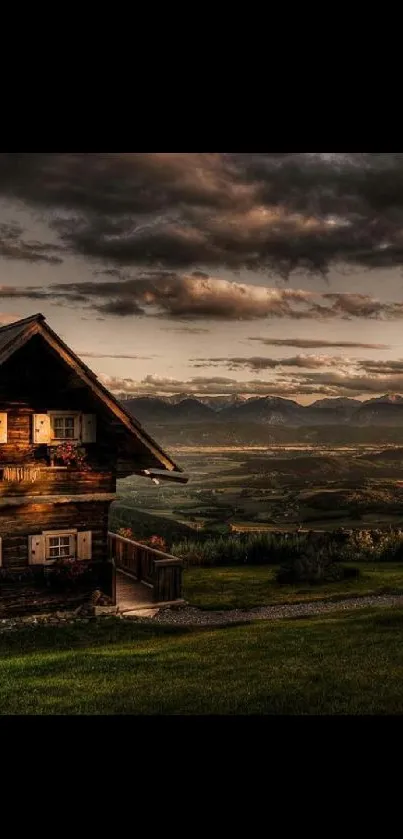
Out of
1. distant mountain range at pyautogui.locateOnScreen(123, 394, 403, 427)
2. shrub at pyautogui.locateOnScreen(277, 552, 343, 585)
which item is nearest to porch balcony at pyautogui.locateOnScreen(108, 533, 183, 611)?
shrub at pyautogui.locateOnScreen(277, 552, 343, 585)

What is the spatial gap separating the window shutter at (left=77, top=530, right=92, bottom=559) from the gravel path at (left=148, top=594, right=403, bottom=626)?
5.22 feet

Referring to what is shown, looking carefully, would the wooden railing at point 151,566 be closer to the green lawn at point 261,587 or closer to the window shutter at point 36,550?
the green lawn at point 261,587

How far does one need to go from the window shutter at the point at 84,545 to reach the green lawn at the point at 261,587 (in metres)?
2.12

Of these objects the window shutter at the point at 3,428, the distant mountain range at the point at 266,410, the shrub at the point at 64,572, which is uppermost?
the distant mountain range at the point at 266,410

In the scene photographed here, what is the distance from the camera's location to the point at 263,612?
44.7ft

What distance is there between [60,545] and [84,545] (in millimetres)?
414

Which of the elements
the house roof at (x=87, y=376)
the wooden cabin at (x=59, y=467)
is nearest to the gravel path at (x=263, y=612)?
the wooden cabin at (x=59, y=467)

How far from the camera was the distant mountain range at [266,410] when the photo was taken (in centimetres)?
1533

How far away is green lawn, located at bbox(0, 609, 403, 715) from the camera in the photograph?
924 cm

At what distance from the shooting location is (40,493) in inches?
520

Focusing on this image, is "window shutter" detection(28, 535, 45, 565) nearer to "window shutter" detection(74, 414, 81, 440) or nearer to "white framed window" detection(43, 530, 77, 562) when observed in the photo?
"white framed window" detection(43, 530, 77, 562)
